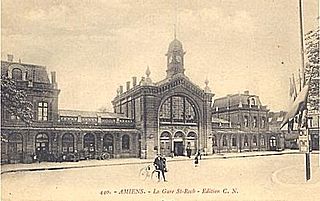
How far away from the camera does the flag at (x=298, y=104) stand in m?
1.65

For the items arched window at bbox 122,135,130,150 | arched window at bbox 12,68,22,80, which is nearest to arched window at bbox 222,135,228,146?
arched window at bbox 122,135,130,150

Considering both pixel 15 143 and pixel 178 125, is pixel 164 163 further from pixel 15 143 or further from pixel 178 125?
pixel 15 143

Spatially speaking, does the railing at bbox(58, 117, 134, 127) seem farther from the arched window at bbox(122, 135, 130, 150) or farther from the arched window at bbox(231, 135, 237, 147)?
the arched window at bbox(231, 135, 237, 147)

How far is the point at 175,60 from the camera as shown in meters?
1.59

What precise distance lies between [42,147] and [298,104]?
0.84 m

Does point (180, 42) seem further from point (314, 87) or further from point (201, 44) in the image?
Answer: point (314, 87)

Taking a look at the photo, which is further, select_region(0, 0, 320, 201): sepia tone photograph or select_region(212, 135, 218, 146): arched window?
select_region(212, 135, 218, 146): arched window

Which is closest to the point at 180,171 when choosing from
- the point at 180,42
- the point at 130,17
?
the point at 180,42

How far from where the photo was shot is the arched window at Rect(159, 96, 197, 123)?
1.80 meters

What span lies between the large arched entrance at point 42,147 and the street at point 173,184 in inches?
2.1

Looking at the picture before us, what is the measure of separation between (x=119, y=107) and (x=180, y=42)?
0.95 feet

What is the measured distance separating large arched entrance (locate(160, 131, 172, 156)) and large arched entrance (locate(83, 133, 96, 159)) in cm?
23

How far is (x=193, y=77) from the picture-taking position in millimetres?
1688

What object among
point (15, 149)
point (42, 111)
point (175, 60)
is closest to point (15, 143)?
point (15, 149)
